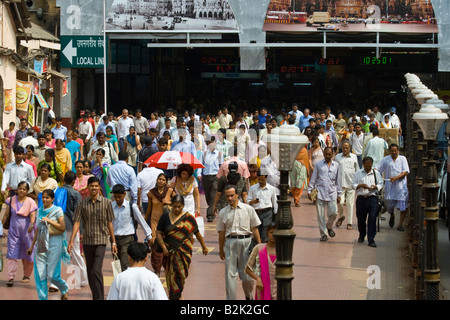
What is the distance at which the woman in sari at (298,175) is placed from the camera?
19312 millimetres

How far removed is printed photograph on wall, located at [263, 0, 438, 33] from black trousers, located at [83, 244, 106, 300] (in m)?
23.3

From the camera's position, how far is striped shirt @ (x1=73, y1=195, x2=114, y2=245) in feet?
35.7

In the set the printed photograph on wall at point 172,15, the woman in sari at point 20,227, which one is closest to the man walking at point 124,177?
the woman in sari at point 20,227

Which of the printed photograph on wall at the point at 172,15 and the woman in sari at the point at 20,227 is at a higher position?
the printed photograph on wall at the point at 172,15

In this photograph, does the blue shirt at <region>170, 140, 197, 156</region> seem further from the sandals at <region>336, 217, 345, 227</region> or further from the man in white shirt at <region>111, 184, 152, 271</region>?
the man in white shirt at <region>111, 184, 152, 271</region>

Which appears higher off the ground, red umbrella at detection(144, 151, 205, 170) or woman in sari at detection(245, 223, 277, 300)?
red umbrella at detection(144, 151, 205, 170)

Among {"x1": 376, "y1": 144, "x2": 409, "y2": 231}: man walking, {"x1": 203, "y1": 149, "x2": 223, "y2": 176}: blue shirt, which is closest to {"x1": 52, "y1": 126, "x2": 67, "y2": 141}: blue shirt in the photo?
{"x1": 203, "y1": 149, "x2": 223, "y2": 176}: blue shirt

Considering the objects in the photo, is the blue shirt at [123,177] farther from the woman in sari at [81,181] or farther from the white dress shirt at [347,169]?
the white dress shirt at [347,169]

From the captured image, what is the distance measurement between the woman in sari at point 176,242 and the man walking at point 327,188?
17.4ft

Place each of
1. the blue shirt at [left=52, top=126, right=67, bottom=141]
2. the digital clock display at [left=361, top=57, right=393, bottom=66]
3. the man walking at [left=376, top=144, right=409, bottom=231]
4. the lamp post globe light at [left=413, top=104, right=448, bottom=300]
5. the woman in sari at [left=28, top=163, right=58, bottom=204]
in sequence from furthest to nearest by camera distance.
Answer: the digital clock display at [left=361, top=57, right=393, bottom=66] < the blue shirt at [left=52, top=126, right=67, bottom=141] < the man walking at [left=376, top=144, right=409, bottom=231] < the woman in sari at [left=28, top=163, right=58, bottom=204] < the lamp post globe light at [left=413, top=104, right=448, bottom=300]

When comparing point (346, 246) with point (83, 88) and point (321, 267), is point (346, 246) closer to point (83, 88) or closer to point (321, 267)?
point (321, 267)

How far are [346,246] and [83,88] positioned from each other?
90.6 ft

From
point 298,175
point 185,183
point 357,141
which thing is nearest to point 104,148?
point 298,175
